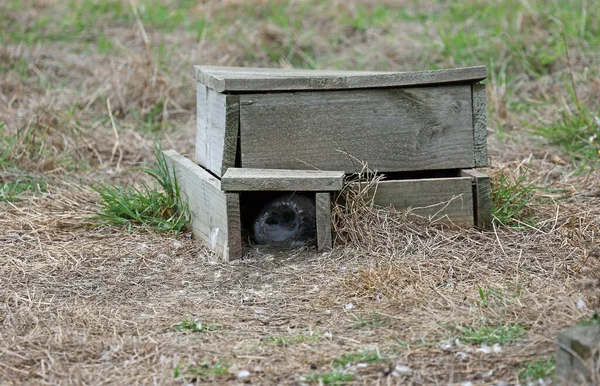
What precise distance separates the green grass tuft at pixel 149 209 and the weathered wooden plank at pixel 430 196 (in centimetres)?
96

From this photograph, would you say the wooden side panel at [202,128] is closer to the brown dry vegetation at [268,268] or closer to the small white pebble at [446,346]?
the brown dry vegetation at [268,268]

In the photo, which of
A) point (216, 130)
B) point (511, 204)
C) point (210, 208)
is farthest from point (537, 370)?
point (216, 130)

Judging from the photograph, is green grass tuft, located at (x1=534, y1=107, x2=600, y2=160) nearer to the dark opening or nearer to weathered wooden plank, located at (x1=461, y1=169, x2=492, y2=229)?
weathered wooden plank, located at (x1=461, y1=169, x2=492, y2=229)

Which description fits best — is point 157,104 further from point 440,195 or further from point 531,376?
point 531,376

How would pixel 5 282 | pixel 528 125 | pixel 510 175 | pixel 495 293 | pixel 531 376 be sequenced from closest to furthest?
pixel 531 376 < pixel 495 293 < pixel 5 282 < pixel 510 175 < pixel 528 125

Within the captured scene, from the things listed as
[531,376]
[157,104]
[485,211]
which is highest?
[157,104]

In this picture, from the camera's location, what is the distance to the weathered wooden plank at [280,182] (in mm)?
3475

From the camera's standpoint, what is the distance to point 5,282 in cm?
340

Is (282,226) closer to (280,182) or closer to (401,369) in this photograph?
(280,182)

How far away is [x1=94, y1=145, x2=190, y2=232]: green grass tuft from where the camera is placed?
4016mm

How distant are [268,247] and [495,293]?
1.08 meters

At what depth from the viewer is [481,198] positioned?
12.2ft

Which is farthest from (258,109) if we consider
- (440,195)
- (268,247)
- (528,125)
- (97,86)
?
(97,86)

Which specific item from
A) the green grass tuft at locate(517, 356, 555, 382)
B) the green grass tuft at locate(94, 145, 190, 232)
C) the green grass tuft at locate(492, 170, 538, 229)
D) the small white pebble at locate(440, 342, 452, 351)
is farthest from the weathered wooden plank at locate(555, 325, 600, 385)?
the green grass tuft at locate(94, 145, 190, 232)
